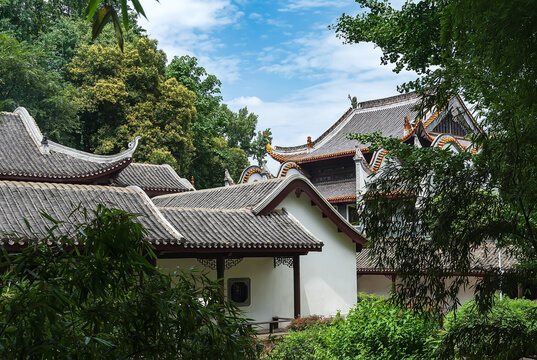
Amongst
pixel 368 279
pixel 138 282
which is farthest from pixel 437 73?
pixel 368 279

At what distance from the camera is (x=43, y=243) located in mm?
2623

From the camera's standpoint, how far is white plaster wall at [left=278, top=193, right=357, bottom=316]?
47.6 ft

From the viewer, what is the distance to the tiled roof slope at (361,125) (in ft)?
92.0

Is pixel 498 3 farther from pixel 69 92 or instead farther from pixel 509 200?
pixel 69 92

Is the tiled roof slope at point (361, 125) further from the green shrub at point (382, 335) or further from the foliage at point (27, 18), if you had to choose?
the green shrub at point (382, 335)

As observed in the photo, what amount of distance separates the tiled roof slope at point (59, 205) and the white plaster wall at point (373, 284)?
9788mm

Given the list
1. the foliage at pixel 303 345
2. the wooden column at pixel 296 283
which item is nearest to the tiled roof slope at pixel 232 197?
the wooden column at pixel 296 283

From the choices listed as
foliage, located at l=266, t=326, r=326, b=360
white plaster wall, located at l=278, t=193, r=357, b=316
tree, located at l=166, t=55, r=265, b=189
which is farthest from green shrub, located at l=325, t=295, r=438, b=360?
tree, located at l=166, t=55, r=265, b=189

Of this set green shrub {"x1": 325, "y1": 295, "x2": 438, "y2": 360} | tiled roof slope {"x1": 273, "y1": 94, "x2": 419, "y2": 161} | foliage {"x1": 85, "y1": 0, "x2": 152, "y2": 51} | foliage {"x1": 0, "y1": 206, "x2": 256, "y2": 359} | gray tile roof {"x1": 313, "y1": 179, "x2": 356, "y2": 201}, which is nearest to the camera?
foliage {"x1": 85, "y1": 0, "x2": 152, "y2": 51}

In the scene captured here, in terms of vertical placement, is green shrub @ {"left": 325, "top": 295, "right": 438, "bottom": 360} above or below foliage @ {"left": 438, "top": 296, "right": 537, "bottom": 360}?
below

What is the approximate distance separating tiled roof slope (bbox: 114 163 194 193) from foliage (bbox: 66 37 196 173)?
18.5 feet

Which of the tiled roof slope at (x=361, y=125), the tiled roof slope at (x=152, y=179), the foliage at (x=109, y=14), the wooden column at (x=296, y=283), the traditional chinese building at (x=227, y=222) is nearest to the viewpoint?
the foliage at (x=109, y=14)

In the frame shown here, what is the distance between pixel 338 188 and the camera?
26.8 metres

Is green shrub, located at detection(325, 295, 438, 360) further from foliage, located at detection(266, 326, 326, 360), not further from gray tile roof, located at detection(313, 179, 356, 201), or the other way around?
gray tile roof, located at detection(313, 179, 356, 201)
